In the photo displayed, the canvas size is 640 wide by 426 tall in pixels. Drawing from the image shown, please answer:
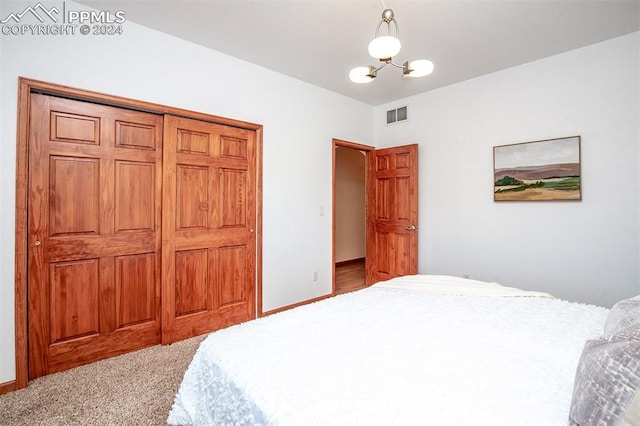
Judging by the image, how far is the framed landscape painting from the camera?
2.91 meters

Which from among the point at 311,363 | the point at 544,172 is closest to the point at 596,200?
the point at 544,172

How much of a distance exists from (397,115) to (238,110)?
7.66 feet

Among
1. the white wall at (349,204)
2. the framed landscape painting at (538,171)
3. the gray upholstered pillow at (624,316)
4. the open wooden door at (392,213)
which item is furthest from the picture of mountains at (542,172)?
the white wall at (349,204)

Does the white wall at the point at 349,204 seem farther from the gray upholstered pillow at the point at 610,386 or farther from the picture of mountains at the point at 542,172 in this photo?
the gray upholstered pillow at the point at 610,386

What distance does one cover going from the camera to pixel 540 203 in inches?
122

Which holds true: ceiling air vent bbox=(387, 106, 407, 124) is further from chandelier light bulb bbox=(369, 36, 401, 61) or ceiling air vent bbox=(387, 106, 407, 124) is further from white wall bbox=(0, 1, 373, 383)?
chandelier light bulb bbox=(369, 36, 401, 61)

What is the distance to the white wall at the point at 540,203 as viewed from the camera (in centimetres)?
268

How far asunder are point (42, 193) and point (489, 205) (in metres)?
4.16
